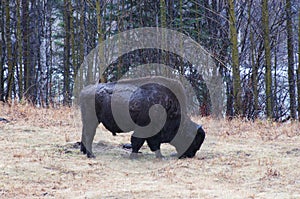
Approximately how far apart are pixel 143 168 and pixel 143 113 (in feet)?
3.10

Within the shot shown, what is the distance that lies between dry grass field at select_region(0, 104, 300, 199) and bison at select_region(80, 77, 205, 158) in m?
0.31

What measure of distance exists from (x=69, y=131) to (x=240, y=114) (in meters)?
5.80

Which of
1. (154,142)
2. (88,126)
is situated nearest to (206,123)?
(154,142)

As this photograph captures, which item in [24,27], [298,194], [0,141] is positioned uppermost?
[24,27]

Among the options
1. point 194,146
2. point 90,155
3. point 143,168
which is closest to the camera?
point 143,168

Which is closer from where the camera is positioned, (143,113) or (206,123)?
(143,113)

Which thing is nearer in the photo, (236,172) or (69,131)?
(236,172)

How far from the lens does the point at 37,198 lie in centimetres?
543

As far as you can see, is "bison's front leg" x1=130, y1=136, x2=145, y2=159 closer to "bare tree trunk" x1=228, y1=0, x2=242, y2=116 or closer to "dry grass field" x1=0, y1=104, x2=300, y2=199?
"dry grass field" x1=0, y1=104, x2=300, y2=199

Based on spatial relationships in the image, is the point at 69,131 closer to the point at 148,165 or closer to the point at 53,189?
the point at 148,165

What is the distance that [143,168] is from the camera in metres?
7.35

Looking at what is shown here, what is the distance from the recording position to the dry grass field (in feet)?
19.0

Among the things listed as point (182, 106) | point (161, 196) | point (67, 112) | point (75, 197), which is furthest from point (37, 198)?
point (67, 112)

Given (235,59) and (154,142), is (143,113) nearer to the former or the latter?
(154,142)
